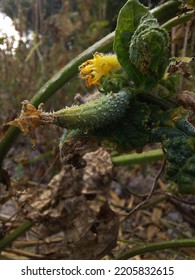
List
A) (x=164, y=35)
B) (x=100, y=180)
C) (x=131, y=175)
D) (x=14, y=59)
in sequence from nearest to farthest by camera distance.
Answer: (x=164, y=35)
(x=100, y=180)
(x=14, y=59)
(x=131, y=175)

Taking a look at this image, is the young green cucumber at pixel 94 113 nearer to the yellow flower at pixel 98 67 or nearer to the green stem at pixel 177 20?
the yellow flower at pixel 98 67

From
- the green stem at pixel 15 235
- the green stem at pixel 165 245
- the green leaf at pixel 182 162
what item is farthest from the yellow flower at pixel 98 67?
the green stem at pixel 15 235

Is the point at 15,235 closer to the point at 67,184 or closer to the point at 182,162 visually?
the point at 67,184

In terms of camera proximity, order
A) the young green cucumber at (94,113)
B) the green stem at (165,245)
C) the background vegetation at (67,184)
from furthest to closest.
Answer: the background vegetation at (67,184), the green stem at (165,245), the young green cucumber at (94,113)

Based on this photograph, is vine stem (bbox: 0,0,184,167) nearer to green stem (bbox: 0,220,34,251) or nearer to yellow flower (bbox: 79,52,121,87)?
yellow flower (bbox: 79,52,121,87)

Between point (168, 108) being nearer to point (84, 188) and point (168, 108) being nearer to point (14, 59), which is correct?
point (84, 188)

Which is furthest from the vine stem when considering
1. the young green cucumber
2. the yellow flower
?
the young green cucumber
